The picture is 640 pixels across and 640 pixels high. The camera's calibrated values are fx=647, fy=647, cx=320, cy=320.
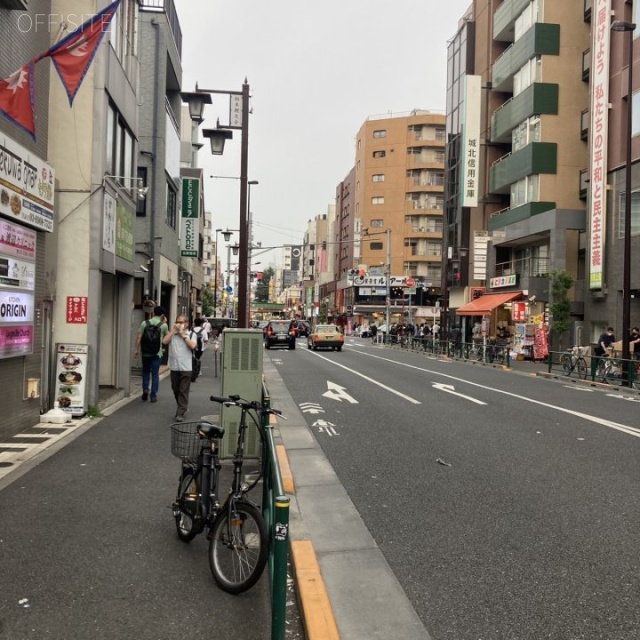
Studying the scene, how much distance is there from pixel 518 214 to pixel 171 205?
63.6 feet

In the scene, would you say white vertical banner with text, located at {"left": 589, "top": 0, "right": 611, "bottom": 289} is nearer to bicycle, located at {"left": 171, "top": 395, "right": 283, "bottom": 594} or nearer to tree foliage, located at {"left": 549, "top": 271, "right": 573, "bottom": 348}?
tree foliage, located at {"left": 549, "top": 271, "right": 573, "bottom": 348}

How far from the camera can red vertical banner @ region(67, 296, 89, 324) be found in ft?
37.7

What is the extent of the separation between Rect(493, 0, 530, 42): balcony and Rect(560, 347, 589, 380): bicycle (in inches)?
922

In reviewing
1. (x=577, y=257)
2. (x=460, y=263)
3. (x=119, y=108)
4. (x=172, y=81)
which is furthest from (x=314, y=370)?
(x=460, y=263)

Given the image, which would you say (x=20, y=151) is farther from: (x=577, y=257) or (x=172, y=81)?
(x=577, y=257)

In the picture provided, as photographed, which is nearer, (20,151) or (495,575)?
(495,575)

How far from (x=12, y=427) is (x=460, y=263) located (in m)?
43.1

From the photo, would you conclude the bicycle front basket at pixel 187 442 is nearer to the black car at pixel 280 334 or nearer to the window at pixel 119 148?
the window at pixel 119 148

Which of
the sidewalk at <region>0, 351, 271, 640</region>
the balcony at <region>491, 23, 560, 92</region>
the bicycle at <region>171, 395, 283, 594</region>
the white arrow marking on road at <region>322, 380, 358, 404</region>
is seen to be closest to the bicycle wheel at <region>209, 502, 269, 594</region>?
the bicycle at <region>171, 395, 283, 594</region>

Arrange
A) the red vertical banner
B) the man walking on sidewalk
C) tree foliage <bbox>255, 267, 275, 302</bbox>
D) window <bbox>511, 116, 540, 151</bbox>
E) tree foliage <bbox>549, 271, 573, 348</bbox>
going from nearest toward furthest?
the man walking on sidewalk
the red vertical banner
tree foliage <bbox>549, 271, 573, 348</bbox>
window <bbox>511, 116, 540, 151</bbox>
tree foliage <bbox>255, 267, 275, 302</bbox>

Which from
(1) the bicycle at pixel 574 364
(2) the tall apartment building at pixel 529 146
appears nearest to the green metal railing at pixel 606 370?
(1) the bicycle at pixel 574 364

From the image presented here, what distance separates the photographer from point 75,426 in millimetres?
10320

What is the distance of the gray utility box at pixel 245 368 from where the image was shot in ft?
25.9

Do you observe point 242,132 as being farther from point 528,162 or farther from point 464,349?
point 528,162
